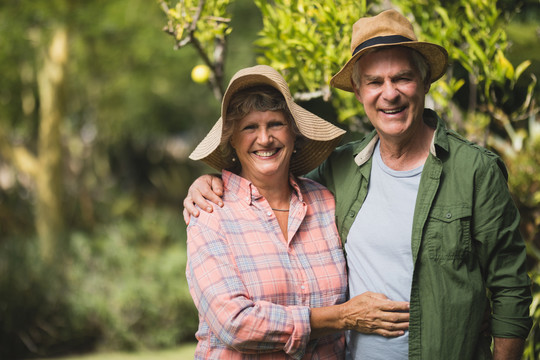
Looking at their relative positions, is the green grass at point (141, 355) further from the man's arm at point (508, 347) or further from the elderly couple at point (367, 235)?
the man's arm at point (508, 347)

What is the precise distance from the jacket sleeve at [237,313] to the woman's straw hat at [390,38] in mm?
1085

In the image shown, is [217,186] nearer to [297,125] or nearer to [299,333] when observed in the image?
[297,125]

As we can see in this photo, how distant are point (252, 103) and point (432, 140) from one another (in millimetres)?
842

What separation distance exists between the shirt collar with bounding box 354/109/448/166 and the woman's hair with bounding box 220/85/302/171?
0.39 meters

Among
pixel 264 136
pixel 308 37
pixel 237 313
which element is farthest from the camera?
pixel 308 37

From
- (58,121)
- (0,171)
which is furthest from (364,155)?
(0,171)

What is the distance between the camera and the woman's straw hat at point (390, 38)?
8.16ft

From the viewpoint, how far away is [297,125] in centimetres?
270

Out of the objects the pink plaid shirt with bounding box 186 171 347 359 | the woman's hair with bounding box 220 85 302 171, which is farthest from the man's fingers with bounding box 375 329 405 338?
the woman's hair with bounding box 220 85 302 171

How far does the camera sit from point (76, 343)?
7262 millimetres

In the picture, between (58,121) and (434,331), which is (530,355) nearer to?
(434,331)

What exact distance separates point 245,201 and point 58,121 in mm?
7417

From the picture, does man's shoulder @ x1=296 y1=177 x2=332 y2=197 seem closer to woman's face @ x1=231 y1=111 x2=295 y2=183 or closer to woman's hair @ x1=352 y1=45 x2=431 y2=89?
woman's face @ x1=231 y1=111 x2=295 y2=183

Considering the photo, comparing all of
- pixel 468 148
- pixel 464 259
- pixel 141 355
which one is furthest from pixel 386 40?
pixel 141 355
